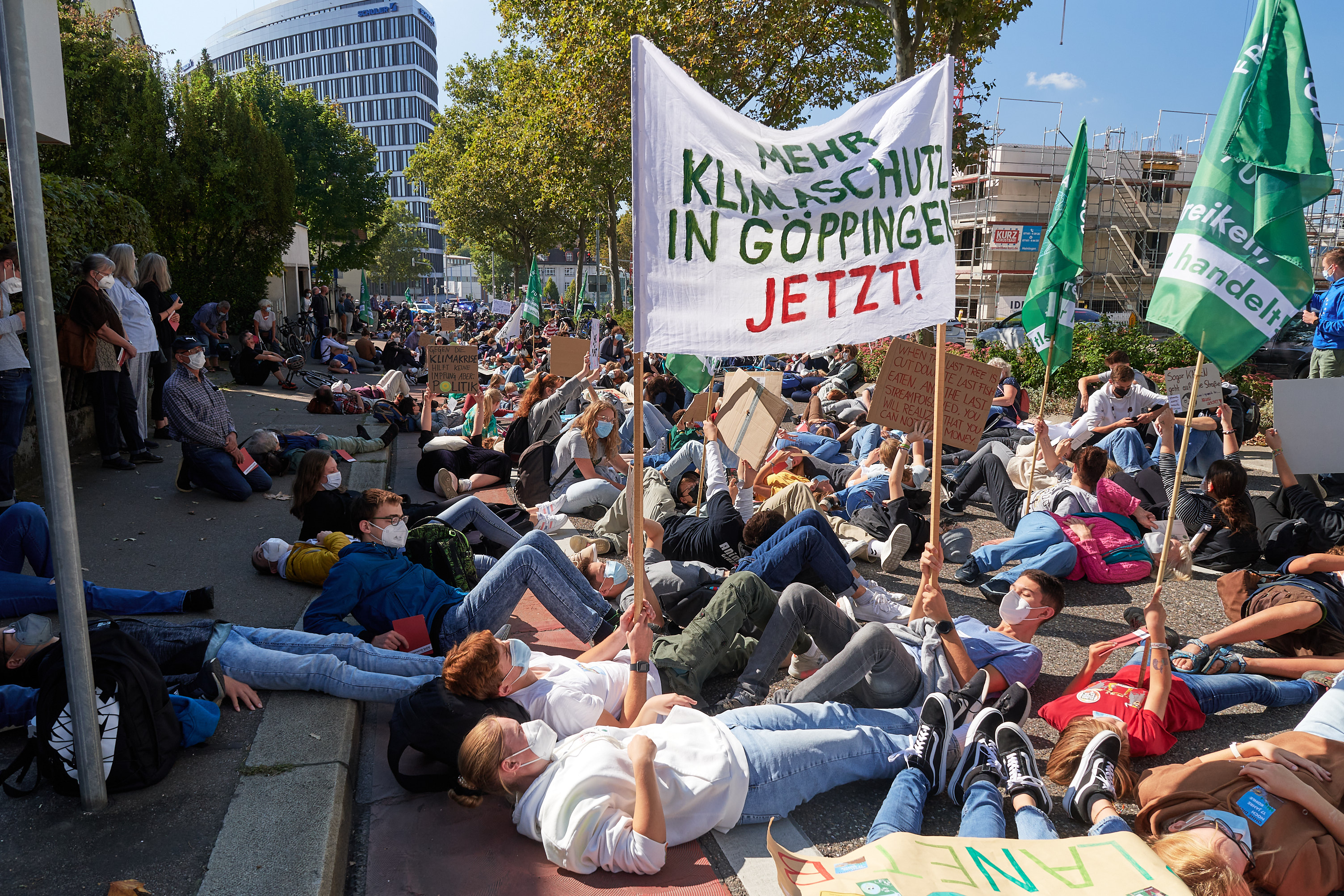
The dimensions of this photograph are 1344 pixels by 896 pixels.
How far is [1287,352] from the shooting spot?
15094mm

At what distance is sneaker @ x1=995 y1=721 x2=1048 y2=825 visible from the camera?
126 inches

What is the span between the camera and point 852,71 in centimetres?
2108

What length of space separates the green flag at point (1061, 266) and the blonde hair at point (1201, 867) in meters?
5.22

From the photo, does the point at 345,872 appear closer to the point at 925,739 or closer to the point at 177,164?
the point at 925,739

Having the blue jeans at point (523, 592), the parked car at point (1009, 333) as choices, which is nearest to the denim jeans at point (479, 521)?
the blue jeans at point (523, 592)

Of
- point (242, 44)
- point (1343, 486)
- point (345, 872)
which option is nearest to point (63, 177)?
point (345, 872)

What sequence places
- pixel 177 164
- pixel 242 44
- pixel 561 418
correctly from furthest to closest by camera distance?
1. pixel 242 44
2. pixel 177 164
3. pixel 561 418

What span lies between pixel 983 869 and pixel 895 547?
3.59 meters

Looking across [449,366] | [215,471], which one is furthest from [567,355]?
[215,471]

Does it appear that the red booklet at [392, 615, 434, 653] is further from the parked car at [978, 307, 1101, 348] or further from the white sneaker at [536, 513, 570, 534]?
the parked car at [978, 307, 1101, 348]

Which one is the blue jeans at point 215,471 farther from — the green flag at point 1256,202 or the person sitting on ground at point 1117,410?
the person sitting on ground at point 1117,410

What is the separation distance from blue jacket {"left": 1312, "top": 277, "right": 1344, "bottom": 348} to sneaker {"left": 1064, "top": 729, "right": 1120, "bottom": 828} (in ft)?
22.9

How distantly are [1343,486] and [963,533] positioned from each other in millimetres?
3979

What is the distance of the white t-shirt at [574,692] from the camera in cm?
357
